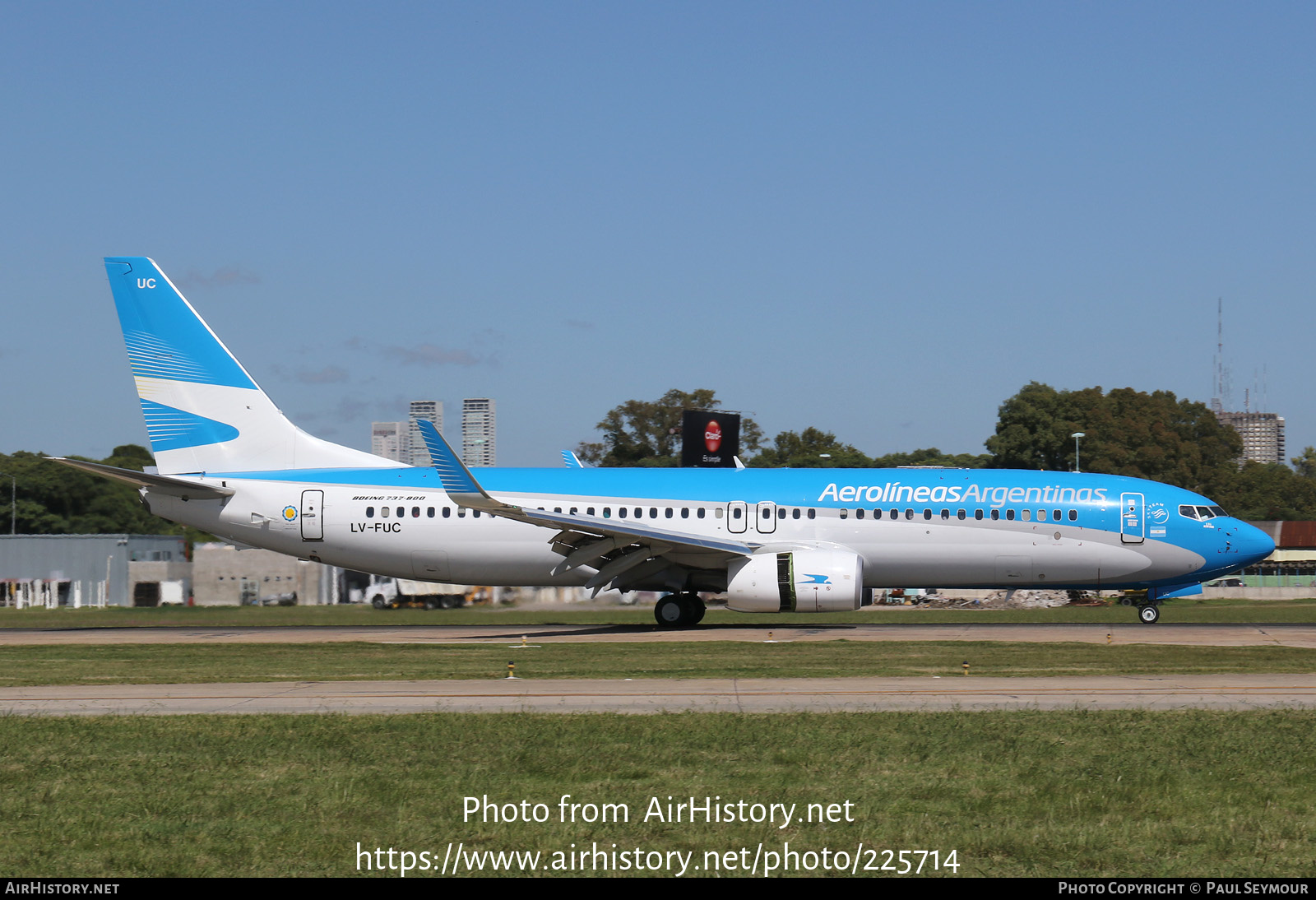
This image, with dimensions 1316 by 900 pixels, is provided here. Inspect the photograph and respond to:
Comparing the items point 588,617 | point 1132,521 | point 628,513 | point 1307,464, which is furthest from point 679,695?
point 1307,464

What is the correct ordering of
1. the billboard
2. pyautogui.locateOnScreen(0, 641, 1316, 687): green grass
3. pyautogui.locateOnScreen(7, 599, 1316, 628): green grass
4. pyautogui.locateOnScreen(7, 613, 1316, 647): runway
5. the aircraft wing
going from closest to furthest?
1. pyautogui.locateOnScreen(0, 641, 1316, 687): green grass
2. pyautogui.locateOnScreen(7, 613, 1316, 647): runway
3. the aircraft wing
4. pyautogui.locateOnScreen(7, 599, 1316, 628): green grass
5. the billboard

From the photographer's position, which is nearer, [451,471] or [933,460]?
[451,471]

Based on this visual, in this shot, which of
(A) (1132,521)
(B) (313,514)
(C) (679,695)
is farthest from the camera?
(B) (313,514)

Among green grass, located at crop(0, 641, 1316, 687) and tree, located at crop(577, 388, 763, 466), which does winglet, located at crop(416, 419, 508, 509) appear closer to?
green grass, located at crop(0, 641, 1316, 687)

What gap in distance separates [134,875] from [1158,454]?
112 meters

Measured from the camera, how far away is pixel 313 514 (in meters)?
31.5

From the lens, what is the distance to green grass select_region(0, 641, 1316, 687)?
18750 millimetres

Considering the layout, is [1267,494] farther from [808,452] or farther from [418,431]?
[418,431]

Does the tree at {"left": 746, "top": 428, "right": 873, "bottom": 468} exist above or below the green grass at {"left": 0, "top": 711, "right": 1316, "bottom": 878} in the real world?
above

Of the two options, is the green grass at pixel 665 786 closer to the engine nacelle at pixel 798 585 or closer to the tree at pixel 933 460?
the engine nacelle at pixel 798 585

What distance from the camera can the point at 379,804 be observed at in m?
9.39

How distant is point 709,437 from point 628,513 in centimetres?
4575

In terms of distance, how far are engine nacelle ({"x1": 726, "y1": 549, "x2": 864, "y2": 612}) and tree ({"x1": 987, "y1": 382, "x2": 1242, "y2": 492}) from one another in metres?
80.1

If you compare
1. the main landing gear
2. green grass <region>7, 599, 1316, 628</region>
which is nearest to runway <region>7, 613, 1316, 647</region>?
the main landing gear
